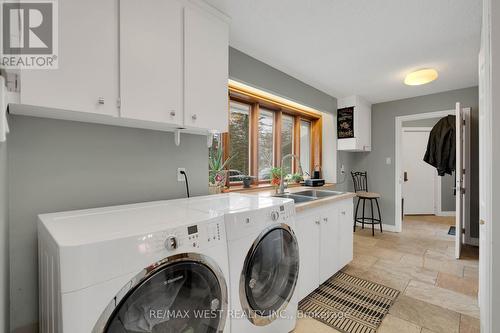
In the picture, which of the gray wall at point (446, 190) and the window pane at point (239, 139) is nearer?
the window pane at point (239, 139)

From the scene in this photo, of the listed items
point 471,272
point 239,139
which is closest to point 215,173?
point 239,139

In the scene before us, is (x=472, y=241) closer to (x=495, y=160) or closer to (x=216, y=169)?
(x=495, y=160)

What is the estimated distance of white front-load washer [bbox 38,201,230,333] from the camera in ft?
2.32

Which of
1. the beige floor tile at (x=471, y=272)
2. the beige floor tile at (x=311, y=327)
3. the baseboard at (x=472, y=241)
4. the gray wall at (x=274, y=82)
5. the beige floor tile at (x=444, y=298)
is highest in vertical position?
the gray wall at (x=274, y=82)

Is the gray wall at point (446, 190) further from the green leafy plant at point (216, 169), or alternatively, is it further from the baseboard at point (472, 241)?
the green leafy plant at point (216, 169)

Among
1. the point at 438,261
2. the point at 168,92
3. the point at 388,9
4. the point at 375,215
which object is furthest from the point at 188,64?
the point at 375,215

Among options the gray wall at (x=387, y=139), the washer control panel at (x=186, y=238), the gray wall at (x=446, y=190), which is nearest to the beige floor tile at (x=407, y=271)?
the gray wall at (x=387, y=139)

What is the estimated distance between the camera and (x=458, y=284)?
7.58ft

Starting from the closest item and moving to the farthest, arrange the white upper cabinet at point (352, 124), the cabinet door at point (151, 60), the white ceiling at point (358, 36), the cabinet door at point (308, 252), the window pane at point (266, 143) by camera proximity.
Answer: the cabinet door at point (151, 60) < the white ceiling at point (358, 36) < the cabinet door at point (308, 252) < the window pane at point (266, 143) < the white upper cabinet at point (352, 124)

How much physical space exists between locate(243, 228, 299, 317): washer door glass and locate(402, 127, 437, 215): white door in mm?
5097

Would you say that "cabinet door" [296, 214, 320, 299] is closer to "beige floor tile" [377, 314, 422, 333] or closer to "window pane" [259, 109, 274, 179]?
"beige floor tile" [377, 314, 422, 333]

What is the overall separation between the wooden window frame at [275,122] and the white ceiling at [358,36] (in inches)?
15.8

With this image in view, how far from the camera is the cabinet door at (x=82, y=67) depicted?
3.23ft

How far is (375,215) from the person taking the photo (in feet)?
14.1
